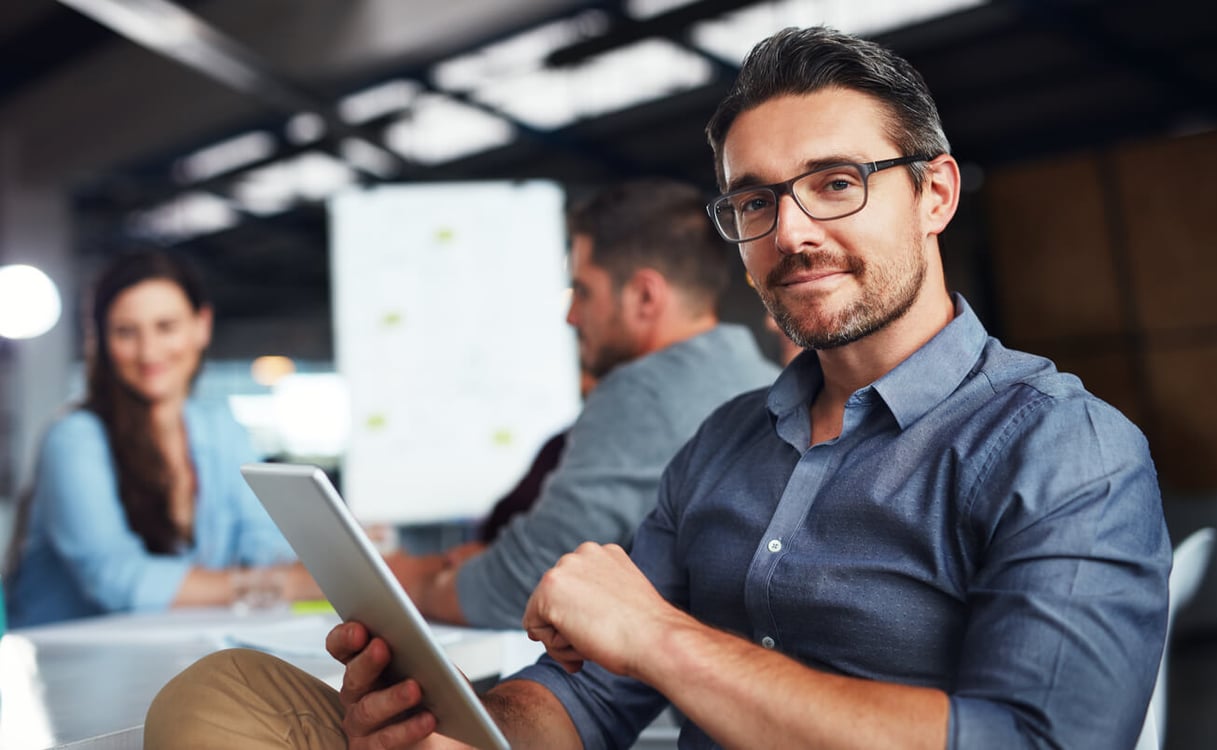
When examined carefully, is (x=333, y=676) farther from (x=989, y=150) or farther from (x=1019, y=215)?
(x=989, y=150)

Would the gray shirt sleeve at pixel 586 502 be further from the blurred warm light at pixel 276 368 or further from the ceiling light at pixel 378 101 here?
the blurred warm light at pixel 276 368

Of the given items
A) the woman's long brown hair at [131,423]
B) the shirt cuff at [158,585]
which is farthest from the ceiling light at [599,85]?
the shirt cuff at [158,585]

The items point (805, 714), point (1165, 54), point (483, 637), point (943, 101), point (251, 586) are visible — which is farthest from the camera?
point (943, 101)

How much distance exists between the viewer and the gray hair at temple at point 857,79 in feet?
4.07

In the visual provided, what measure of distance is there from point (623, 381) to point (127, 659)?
36.7 inches

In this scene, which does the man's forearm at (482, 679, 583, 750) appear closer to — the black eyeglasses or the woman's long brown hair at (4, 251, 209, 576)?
the black eyeglasses

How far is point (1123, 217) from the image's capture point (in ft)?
16.2

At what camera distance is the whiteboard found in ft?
12.1

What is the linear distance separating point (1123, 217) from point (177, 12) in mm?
4558

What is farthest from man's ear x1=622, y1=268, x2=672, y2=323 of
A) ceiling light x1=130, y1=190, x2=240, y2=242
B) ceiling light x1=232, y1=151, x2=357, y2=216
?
ceiling light x1=130, y1=190, x2=240, y2=242

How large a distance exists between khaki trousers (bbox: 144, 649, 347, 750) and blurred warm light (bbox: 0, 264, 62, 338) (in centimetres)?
549

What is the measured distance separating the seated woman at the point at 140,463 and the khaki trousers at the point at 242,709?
1.40 m

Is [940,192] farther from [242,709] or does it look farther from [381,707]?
[242,709]

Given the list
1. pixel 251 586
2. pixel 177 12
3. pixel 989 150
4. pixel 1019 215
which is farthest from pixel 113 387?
pixel 989 150
